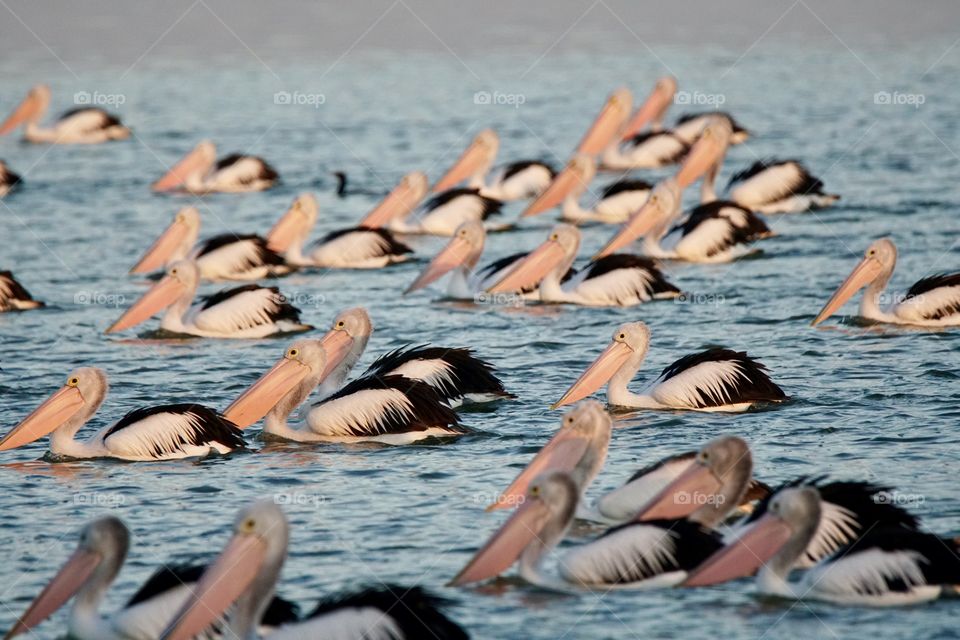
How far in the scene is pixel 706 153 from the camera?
15055 mm

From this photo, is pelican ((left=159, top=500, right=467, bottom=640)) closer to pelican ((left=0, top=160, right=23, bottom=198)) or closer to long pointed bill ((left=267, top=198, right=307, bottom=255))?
long pointed bill ((left=267, top=198, right=307, bottom=255))

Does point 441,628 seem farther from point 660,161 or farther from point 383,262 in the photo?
point 660,161

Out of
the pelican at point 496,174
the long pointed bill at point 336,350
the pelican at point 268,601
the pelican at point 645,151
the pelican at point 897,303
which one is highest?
the pelican at point 645,151

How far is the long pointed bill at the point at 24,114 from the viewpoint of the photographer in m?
19.5

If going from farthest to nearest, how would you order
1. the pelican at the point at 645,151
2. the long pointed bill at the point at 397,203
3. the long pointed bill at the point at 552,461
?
the pelican at the point at 645,151, the long pointed bill at the point at 397,203, the long pointed bill at the point at 552,461

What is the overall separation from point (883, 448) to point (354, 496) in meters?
2.51

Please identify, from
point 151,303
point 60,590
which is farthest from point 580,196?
point 60,590

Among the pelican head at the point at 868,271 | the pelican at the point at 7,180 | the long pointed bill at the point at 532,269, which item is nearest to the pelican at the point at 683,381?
the pelican head at the point at 868,271

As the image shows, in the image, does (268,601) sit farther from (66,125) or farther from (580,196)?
(66,125)

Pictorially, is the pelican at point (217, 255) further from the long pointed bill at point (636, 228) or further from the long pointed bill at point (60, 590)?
the long pointed bill at point (60, 590)

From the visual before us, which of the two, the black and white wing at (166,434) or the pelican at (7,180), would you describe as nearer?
the black and white wing at (166,434)

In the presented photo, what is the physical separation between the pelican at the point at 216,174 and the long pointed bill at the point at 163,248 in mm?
3170

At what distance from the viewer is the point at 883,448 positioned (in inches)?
306

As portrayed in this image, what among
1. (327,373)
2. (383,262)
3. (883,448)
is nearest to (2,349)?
(327,373)
